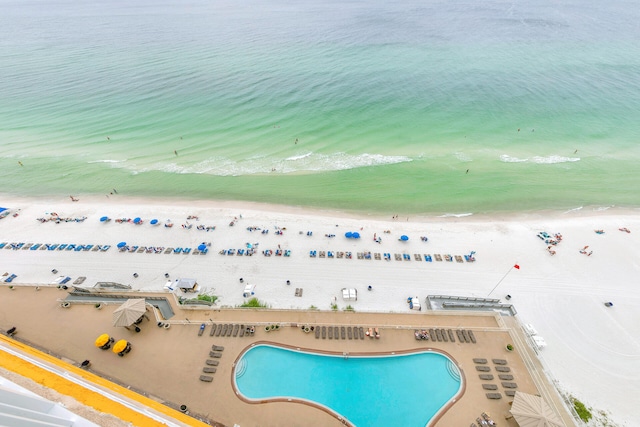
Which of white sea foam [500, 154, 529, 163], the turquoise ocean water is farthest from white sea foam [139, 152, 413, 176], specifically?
white sea foam [500, 154, 529, 163]

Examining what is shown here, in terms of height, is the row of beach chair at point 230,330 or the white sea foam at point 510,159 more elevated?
the white sea foam at point 510,159

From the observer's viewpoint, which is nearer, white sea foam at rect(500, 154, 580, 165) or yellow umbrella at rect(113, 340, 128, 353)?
yellow umbrella at rect(113, 340, 128, 353)

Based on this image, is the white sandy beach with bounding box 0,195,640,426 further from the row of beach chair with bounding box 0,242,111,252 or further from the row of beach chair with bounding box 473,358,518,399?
the row of beach chair with bounding box 473,358,518,399

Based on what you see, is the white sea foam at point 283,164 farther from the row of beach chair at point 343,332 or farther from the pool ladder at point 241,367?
the pool ladder at point 241,367

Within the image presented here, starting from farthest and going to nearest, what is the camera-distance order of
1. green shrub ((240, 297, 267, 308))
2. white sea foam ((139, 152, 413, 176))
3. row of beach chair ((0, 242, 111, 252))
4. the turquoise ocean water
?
white sea foam ((139, 152, 413, 176)) < the turquoise ocean water < row of beach chair ((0, 242, 111, 252)) < green shrub ((240, 297, 267, 308))

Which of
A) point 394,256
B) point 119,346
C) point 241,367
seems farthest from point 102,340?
point 394,256

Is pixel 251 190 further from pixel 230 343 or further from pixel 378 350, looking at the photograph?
pixel 378 350

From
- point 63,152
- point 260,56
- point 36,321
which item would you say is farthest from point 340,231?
point 260,56

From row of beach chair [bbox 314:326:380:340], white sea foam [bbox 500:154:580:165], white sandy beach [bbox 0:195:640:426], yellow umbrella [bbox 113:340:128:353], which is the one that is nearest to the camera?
yellow umbrella [bbox 113:340:128:353]

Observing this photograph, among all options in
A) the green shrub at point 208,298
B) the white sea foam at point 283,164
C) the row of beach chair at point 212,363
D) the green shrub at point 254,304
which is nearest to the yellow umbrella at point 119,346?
the row of beach chair at point 212,363
